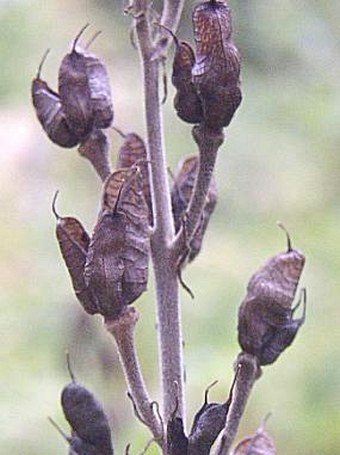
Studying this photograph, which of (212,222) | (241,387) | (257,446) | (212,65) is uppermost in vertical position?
(212,65)

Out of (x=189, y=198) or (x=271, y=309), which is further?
(x=189, y=198)

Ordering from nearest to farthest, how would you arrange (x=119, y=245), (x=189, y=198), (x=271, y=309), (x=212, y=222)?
(x=119, y=245) < (x=271, y=309) < (x=189, y=198) < (x=212, y=222)

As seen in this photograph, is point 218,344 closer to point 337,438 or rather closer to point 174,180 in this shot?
point 337,438

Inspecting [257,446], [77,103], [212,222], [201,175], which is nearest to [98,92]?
[77,103]

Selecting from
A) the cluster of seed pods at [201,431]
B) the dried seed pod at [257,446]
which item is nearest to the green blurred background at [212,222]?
the dried seed pod at [257,446]

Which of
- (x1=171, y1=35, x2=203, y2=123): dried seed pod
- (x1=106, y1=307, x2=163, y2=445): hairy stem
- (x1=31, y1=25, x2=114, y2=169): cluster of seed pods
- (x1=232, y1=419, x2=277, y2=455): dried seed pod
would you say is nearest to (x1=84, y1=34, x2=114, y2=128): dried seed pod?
(x1=31, y1=25, x2=114, y2=169): cluster of seed pods

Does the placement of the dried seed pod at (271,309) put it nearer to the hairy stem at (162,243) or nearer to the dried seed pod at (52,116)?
the hairy stem at (162,243)

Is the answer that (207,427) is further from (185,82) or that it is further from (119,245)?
(185,82)

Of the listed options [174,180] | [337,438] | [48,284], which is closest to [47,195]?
[48,284]

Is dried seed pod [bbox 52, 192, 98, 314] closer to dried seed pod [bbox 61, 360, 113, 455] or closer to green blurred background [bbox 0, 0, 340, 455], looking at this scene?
dried seed pod [bbox 61, 360, 113, 455]
